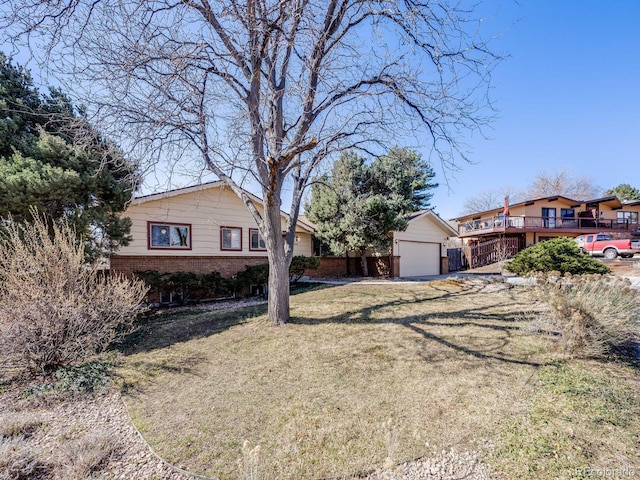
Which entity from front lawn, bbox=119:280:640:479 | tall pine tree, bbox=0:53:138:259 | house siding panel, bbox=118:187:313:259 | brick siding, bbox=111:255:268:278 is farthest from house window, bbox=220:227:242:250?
front lawn, bbox=119:280:640:479

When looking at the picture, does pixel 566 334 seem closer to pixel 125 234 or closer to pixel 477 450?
pixel 477 450

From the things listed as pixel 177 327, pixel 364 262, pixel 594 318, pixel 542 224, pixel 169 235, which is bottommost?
pixel 177 327

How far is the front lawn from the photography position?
9.73 ft

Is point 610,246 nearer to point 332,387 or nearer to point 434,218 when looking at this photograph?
point 434,218

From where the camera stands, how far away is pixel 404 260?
17312mm

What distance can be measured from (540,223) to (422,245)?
45.8ft

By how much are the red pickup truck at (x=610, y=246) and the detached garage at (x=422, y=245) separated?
8.59 metres

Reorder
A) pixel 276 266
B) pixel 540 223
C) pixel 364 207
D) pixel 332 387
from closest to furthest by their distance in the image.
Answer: pixel 332 387
pixel 276 266
pixel 364 207
pixel 540 223

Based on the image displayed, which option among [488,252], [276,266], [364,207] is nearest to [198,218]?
[276,266]

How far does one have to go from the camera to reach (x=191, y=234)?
12141 millimetres

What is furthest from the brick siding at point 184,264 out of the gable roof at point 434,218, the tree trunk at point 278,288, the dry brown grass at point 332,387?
the gable roof at point 434,218

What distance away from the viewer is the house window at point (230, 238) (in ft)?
43.2

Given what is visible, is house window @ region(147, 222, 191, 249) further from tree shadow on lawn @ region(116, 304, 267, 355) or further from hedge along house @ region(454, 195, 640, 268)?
hedge along house @ region(454, 195, 640, 268)

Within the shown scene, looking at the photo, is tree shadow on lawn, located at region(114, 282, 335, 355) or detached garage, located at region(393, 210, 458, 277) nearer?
tree shadow on lawn, located at region(114, 282, 335, 355)
